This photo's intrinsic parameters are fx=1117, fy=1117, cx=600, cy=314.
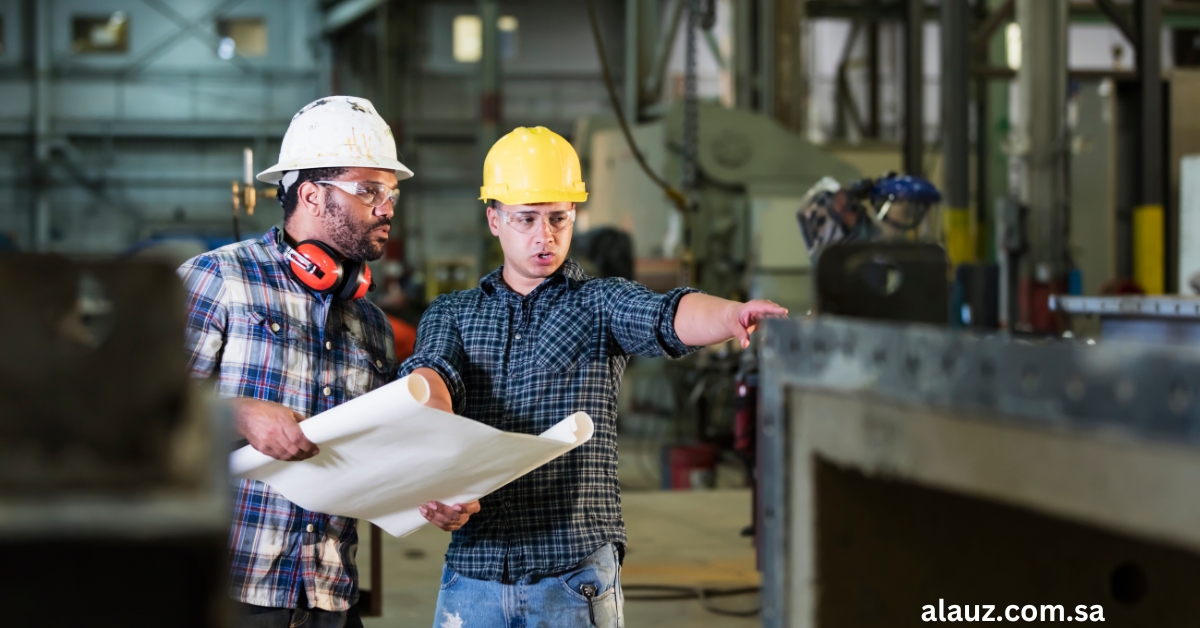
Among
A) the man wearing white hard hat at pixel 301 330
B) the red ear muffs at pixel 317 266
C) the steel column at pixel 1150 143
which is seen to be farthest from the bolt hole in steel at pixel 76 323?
the steel column at pixel 1150 143

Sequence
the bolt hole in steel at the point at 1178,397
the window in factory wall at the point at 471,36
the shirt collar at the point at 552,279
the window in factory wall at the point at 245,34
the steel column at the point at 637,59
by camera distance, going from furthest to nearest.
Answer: the window in factory wall at the point at 471,36 < the window in factory wall at the point at 245,34 < the steel column at the point at 637,59 < the shirt collar at the point at 552,279 < the bolt hole in steel at the point at 1178,397

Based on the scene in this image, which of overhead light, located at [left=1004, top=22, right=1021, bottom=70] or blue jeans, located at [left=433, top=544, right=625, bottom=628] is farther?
overhead light, located at [left=1004, top=22, right=1021, bottom=70]

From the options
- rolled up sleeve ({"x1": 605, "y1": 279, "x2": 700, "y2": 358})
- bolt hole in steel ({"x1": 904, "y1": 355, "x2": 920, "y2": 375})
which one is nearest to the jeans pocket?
rolled up sleeve ({"x1": 605, "y1": 279, "x2": 700, "y2": 358})

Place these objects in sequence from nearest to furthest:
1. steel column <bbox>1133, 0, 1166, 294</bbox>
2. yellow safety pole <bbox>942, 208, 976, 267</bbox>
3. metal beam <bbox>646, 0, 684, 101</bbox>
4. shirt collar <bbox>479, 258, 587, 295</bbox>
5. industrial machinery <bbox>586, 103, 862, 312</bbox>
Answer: shirt collar <bbox>479, 258, 587, 295</bbox>, steel column <bbox>1133, 0, 1166, 294</bbox>, yellow safety pole <bbox>942, 208, 976, 267</bbox>, industrial machinery <bbox>586, 103, 862, 312</bbox>, metal beam <bbox>646, 0, 684, 101</bbox>

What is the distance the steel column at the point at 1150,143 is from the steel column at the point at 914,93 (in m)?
1.94

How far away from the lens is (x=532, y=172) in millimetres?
2523

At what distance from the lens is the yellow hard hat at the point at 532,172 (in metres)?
2.49

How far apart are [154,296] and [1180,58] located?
818 inches

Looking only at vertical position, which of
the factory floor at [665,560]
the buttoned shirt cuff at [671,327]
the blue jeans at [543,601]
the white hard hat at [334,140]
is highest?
the white hard hat at [334,140]

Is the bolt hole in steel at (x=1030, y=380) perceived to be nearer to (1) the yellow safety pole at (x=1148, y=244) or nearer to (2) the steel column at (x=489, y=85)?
(1) the yellow safety pole at (x=1148, y=244)

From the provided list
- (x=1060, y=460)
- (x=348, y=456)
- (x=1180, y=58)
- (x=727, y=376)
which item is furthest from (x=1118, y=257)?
(x=1180, y=58)

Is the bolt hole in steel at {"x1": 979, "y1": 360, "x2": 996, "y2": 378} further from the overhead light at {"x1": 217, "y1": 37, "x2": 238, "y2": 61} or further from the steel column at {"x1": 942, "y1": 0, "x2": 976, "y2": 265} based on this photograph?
the overhead light at {"x1": 217, "y1": 37, "x2": 238, "y2": 61}

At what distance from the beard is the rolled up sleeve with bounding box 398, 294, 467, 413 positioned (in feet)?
0.61

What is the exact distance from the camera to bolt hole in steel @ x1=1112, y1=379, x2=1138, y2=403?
749 mm
